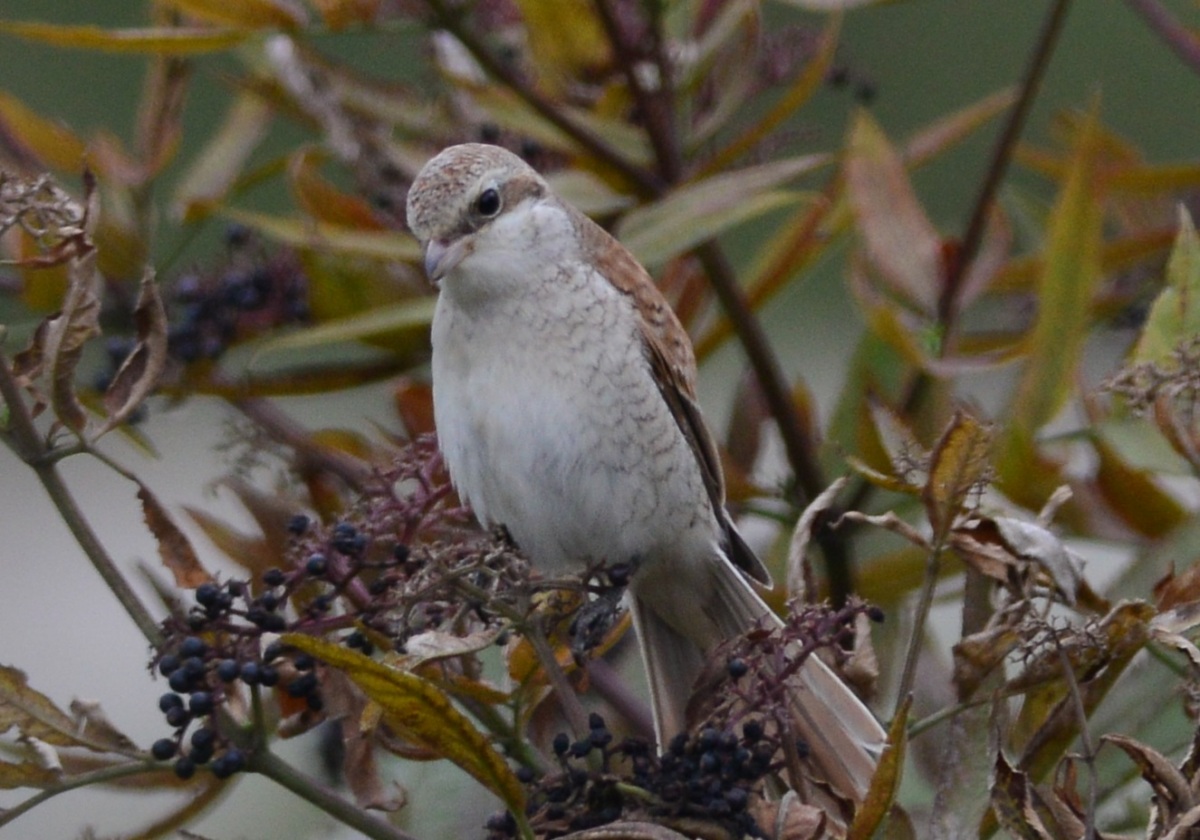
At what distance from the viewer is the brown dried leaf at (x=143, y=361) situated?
1.67m

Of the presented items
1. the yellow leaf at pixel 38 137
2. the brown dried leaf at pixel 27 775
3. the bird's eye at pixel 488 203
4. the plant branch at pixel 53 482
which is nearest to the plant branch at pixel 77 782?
the brown dried leaf at pixel 27 775

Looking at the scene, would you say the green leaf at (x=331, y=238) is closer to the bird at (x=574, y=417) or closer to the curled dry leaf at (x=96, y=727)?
the bird at (x=574, y=417)

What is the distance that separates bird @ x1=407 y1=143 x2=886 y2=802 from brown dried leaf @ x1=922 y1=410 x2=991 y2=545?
0.91 m

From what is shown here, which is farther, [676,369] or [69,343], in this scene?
[676,369]

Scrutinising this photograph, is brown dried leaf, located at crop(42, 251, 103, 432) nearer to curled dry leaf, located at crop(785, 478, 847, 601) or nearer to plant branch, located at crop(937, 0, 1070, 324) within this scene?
curled dry leaf, located at crop(785, 478, 847, 601)

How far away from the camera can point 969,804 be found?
5.33 ft

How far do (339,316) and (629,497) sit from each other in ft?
1.55

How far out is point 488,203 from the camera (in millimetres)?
2492

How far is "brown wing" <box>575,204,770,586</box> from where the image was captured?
254 cm

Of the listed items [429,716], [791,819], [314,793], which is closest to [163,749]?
[314,793]

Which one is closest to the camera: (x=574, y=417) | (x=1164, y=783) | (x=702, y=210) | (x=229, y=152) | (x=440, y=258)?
(x=1164, y=783)

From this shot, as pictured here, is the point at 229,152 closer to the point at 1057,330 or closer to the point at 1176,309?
the point at 1057,330

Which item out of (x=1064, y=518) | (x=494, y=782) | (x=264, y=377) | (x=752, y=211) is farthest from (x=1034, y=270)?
(x=494, y=782)

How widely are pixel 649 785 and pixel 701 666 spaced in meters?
0.84
